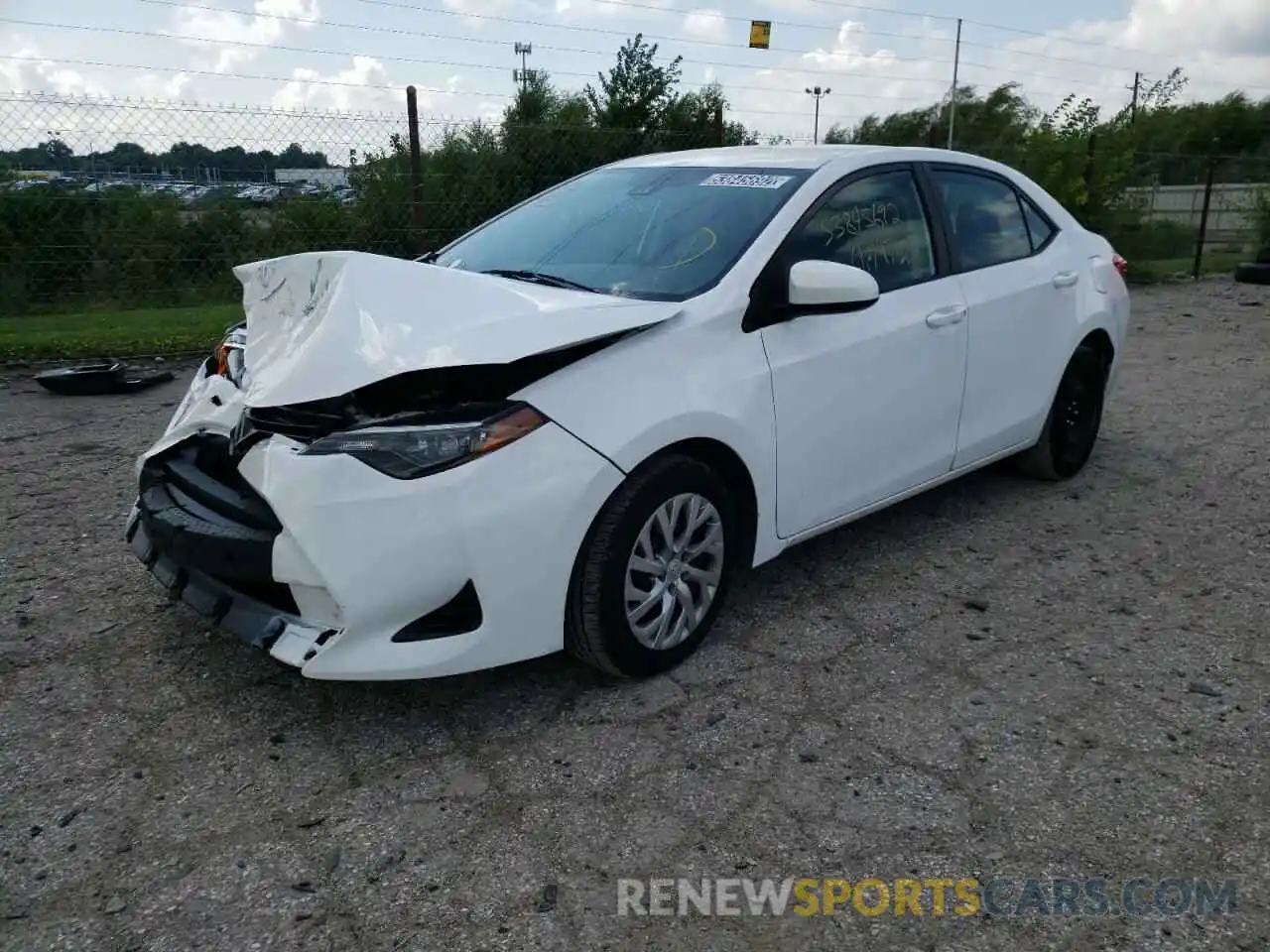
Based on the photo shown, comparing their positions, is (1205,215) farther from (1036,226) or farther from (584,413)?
(584,413)

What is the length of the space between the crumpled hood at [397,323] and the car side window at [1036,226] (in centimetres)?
239

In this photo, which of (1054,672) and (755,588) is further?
(755,588)

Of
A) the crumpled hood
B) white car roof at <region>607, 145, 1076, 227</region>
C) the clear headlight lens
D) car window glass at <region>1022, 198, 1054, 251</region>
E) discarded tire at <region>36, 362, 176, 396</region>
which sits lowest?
discarded tire at <region>36, 362, 176, 396</region>

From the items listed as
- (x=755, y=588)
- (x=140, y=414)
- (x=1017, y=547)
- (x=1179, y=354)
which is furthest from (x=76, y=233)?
(x=1179, y=354)

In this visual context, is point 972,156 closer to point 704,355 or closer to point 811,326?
point 811,326

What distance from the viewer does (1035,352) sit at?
4.55 m

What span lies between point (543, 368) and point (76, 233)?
7.60m

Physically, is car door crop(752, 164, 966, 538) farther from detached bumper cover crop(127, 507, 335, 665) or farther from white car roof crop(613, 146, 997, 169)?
detached bumper cover crop(127, 507, 335, 665)

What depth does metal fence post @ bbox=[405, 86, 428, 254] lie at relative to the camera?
348 inches

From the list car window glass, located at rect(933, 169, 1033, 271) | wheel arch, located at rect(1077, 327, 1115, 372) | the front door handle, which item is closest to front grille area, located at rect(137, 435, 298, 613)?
the front door handle

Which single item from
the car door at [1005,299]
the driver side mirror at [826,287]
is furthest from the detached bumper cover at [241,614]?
the car door at [1005,299]

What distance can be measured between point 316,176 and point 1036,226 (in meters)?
6.48

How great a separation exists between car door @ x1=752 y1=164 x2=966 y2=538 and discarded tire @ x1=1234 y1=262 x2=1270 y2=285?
13.1 m

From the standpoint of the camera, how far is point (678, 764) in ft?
9.09
